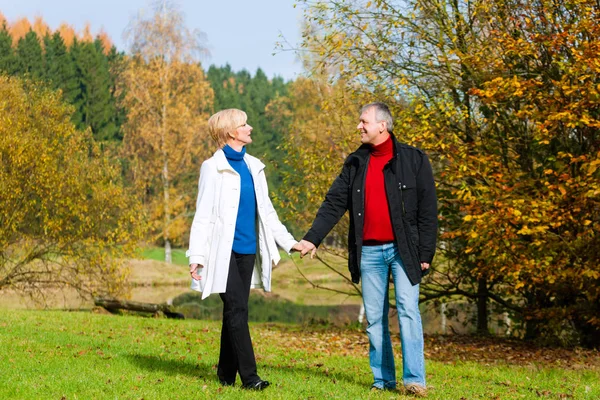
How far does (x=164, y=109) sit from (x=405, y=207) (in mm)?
33794

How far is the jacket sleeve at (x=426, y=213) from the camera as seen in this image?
627cm

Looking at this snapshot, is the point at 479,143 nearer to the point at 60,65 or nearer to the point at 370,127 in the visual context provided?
the point at 370,127

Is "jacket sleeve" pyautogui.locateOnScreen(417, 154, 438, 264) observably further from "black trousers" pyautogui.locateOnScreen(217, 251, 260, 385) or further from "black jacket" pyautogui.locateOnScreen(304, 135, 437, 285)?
"black trousers" pyautogui.locateOnScreen(217, 251, 260, 385)

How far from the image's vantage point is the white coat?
6.27 meters

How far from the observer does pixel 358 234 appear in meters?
6.34

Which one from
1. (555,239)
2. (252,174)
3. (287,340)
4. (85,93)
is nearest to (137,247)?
(287,340)

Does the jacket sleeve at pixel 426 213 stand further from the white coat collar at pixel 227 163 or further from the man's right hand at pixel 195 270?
the man's right hand at pixel 195 270

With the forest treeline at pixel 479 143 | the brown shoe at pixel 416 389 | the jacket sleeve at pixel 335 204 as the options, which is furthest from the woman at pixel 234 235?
the forest treeline at pixel 479 143

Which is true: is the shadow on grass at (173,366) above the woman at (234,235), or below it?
below

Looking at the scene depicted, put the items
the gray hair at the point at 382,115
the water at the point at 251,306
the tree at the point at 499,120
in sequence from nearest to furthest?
the gray hair at the point at 382,115 → the tree at the point at 499,120 → the water at the point at 251,306

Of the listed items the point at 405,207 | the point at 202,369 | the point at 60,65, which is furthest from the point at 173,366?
the point at 60,65

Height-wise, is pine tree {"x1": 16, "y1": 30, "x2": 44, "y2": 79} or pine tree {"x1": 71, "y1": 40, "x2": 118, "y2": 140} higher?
pine tree {"x1": 16, "y1": 30, "x2": 44, "y2": 79}

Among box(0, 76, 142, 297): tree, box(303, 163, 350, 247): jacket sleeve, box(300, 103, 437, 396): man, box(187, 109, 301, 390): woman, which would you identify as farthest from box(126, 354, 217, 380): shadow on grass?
box(0, 76, 142, 297): tree

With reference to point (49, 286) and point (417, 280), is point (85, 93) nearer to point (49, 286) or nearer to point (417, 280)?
point (49, 286)
